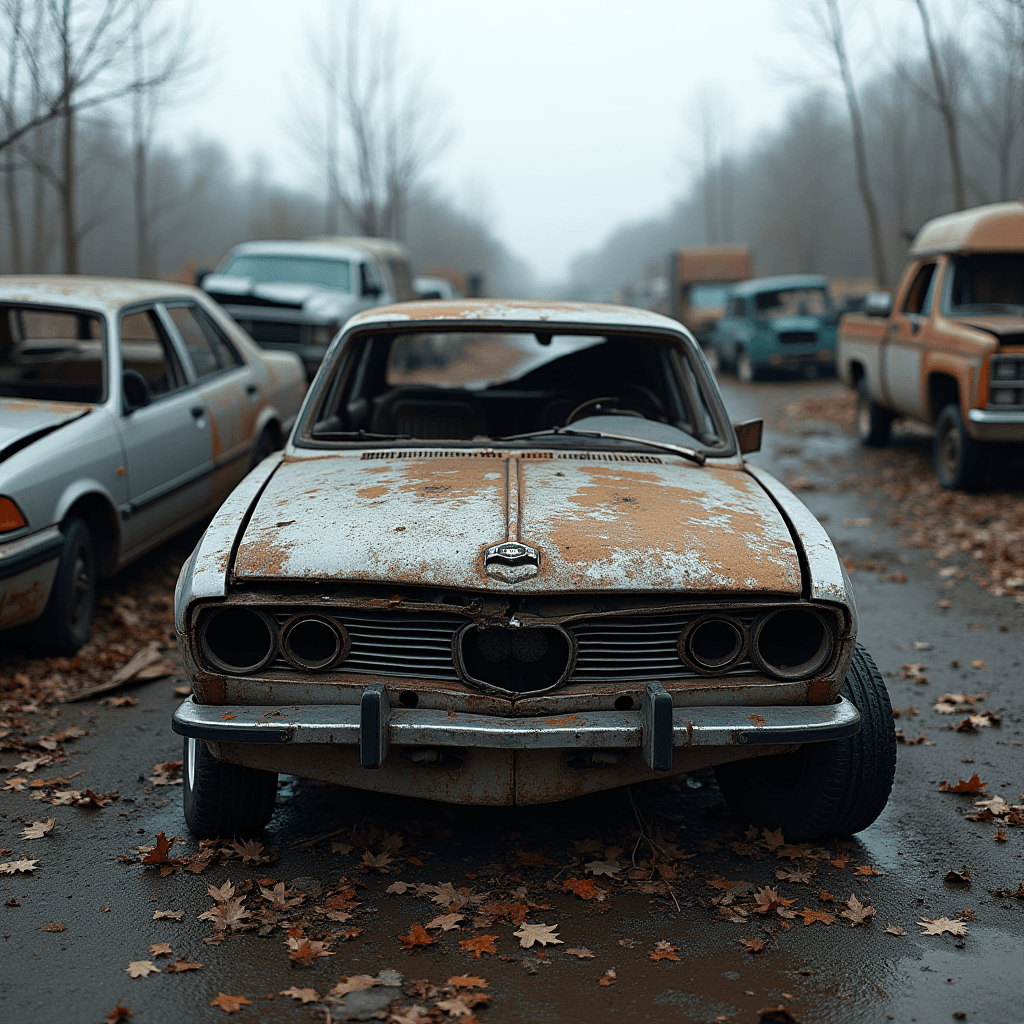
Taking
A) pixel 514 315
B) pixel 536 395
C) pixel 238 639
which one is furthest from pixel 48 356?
pixel 238 639

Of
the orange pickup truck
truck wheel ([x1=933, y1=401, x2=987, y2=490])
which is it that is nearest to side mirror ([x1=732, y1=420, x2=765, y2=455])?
the orange pickup truck

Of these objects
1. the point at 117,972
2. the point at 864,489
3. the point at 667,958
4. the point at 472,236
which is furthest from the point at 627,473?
the point at 472,236

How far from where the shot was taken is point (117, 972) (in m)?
2.98

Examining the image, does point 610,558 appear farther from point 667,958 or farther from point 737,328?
point 737,328

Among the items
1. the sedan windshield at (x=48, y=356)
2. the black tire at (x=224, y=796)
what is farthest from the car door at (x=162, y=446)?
the black tire at (x=224, y=796)

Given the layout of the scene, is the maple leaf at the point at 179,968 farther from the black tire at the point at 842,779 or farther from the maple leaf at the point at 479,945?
the black tire at the point at 842,779

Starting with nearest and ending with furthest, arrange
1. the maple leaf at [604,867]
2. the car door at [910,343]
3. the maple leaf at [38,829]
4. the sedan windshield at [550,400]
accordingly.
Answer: the maple leaf at [604,867] → the maple leaf at [38,829] → the sedan windshield at [550,400] → the car door at [910,343]

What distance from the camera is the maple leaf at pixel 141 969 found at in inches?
117

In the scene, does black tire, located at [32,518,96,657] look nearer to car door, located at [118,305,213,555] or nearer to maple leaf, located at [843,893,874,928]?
car door, located at [118,305,213,555]

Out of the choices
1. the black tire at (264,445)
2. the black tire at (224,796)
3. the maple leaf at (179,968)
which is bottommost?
the maple leaf at (179,968)

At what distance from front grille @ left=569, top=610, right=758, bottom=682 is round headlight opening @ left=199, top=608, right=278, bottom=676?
91 centimetres

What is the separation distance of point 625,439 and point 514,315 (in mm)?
760

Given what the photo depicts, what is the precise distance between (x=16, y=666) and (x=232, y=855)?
8.01 feet

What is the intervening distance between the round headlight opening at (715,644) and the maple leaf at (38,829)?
2277 mm
